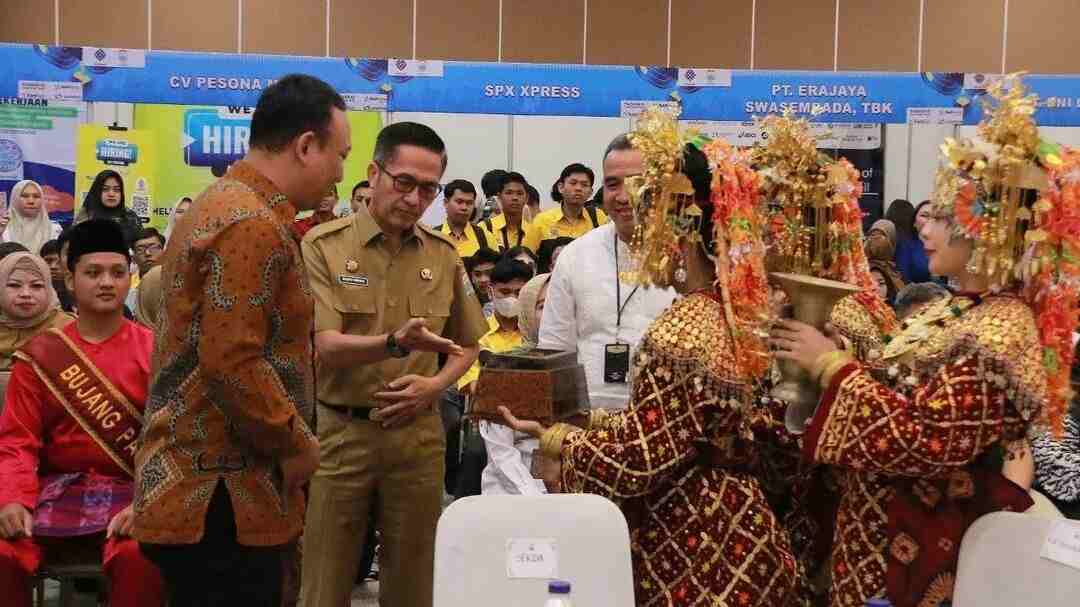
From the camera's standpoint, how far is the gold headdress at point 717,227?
250cm

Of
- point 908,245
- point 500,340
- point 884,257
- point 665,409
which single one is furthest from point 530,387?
point 908,245

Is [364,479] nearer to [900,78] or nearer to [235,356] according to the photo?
[235,356]

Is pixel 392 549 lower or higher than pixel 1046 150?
lower

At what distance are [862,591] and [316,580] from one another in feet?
5.25

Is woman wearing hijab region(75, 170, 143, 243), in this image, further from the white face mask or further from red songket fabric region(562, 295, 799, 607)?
red songket fabric region(562, 295, 799, 607)

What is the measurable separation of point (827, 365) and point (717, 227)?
341 mm

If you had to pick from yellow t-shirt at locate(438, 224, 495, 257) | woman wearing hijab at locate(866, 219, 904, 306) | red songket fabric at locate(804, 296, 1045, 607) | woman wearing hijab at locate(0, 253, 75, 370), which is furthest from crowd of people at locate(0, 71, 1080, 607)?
yellow t-shirt at locate(438, 224, 495, 257)

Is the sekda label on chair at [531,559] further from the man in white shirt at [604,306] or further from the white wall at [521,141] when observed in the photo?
the white wall at [521,141]

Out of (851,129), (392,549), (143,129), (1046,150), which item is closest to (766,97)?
(851,129)

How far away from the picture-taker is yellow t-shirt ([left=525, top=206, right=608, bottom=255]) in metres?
7.87

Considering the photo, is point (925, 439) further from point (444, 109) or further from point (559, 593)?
point (444, 109)

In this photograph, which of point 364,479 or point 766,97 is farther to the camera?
point 766,97

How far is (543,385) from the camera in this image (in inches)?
111

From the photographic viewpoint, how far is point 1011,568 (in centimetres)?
247
